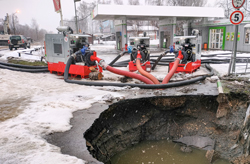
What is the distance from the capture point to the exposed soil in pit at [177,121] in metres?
5.45

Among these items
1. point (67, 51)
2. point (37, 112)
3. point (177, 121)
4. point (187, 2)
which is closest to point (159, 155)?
point (177, 121)

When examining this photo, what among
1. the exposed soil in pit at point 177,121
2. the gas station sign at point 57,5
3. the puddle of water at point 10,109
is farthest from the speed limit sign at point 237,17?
the gas station sign at point 57,5

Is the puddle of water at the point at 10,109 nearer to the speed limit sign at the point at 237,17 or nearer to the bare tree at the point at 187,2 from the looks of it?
the speed limit sign at the point at 237,17

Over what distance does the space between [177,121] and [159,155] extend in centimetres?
144

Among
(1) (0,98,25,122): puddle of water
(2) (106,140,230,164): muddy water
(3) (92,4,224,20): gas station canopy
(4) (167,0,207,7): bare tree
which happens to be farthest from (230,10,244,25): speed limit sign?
(4) (167,0,207,7): bare tree

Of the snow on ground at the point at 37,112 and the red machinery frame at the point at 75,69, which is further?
the red machinery frame at the point at 75,69

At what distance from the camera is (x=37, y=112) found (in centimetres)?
501

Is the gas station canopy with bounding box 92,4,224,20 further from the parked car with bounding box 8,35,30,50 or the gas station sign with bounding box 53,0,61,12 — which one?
the parked car with bounding box 8,35,30,50

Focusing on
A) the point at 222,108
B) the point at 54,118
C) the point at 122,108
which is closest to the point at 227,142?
the point at 222,108

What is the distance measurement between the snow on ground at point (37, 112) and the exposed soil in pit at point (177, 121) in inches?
30.7

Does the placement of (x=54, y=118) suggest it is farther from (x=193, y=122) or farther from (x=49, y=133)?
(x=193, y=122)

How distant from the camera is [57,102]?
5758mm

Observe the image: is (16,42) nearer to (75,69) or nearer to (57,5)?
(57,5)

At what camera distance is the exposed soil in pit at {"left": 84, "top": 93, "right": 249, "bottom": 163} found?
545 cm
